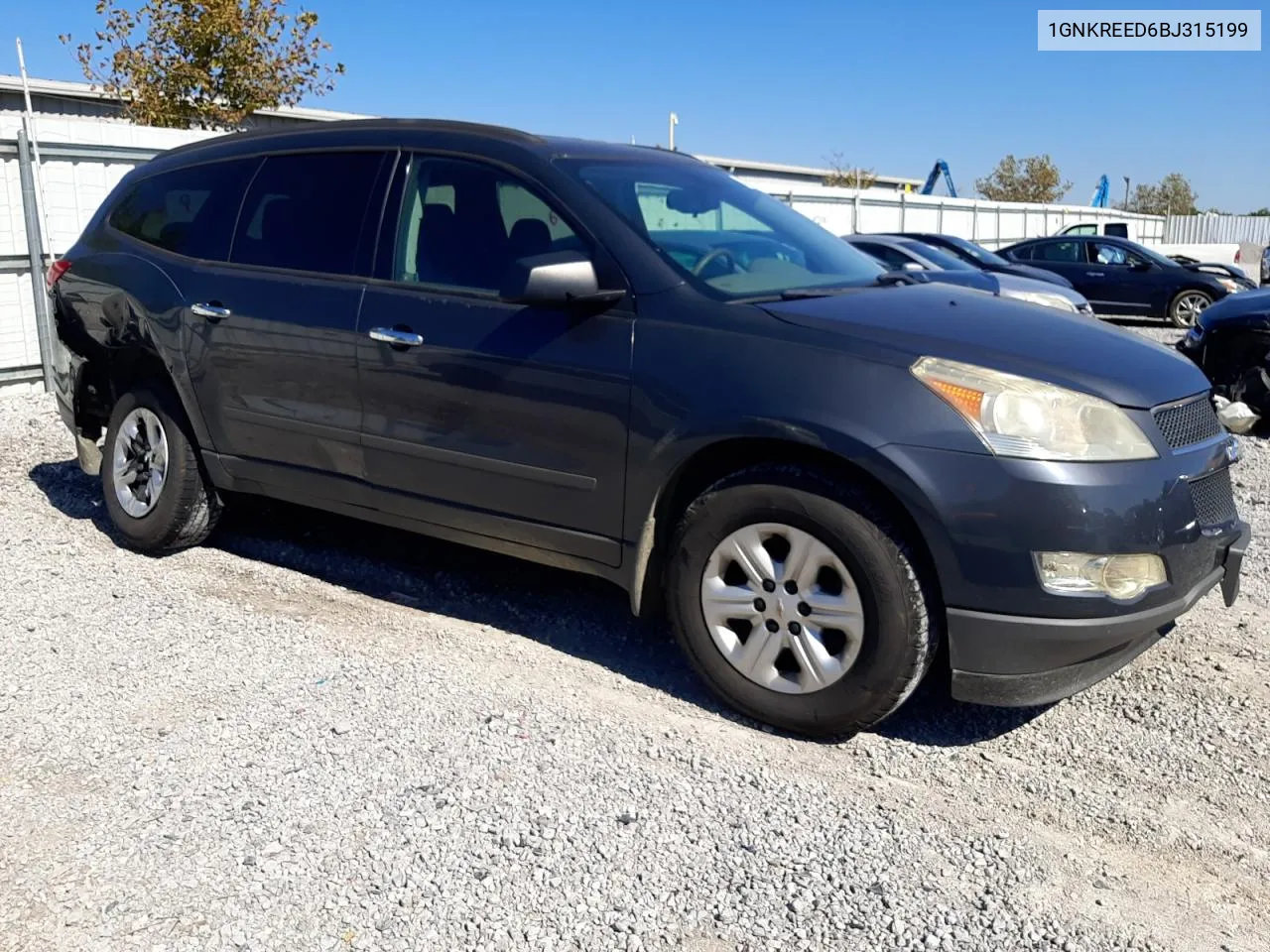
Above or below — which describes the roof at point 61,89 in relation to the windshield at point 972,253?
above

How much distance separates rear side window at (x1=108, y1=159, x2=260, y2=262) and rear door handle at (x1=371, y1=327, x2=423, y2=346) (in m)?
1.13

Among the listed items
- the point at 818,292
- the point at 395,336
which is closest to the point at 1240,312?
the point at 818,292

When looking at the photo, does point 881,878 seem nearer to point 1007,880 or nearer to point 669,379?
point 1007,880

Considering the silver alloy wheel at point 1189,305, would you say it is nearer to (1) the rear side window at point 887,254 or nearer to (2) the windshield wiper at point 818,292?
(1) the rear side window at point 887,254

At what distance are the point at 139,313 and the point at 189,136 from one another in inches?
280

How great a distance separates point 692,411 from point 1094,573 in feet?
4.14

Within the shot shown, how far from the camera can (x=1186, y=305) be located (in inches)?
691

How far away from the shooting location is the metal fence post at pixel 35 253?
922cm

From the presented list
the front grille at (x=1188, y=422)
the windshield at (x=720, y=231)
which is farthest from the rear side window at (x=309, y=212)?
the front grille at (x=1188, y=422)

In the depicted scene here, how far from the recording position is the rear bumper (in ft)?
10.5

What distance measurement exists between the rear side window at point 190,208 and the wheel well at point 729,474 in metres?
2.43

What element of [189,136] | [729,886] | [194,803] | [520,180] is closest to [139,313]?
[520,180]

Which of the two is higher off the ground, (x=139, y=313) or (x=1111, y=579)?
(x=139, y=313)

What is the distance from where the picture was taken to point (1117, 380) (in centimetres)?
333
